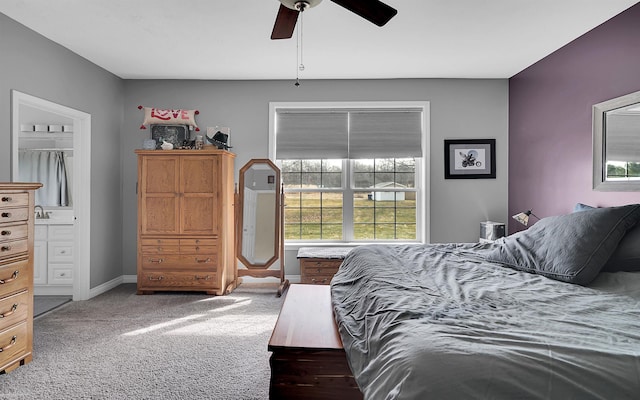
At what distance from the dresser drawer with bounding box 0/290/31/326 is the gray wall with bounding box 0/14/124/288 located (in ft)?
3.62

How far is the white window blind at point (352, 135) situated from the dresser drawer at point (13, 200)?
2722mm

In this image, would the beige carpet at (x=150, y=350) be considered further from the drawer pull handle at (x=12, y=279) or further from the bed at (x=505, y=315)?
Result: the bed at (x=505, y=315)

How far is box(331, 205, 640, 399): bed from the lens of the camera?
39.6 inches

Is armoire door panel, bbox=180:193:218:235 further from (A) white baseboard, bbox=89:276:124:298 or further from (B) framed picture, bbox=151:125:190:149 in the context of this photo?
(A) white baseboard, bbox=89:276:124:298

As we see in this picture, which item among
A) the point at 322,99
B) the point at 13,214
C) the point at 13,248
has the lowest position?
the point at 13,248

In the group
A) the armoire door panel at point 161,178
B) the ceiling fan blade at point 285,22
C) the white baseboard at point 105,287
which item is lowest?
the white baseboard at point 105,287

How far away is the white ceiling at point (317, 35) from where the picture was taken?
9.52ft

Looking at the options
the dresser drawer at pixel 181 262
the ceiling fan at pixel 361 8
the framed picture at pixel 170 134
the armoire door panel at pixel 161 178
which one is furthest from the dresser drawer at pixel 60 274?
Answer: the ceiling fan at pixel 361 8

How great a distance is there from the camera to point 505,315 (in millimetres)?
1430

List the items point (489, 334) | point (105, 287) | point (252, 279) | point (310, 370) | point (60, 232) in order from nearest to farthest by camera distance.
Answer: point (489, 334)
point (310, 370)
point (60, 232)
point (105, 287)
point (252, 279)

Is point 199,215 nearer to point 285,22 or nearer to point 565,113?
point 285,22

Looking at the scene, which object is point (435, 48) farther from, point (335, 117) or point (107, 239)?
point (107, 239)

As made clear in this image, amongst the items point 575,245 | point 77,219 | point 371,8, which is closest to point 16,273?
point 77,219

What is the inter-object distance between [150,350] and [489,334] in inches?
98.3
